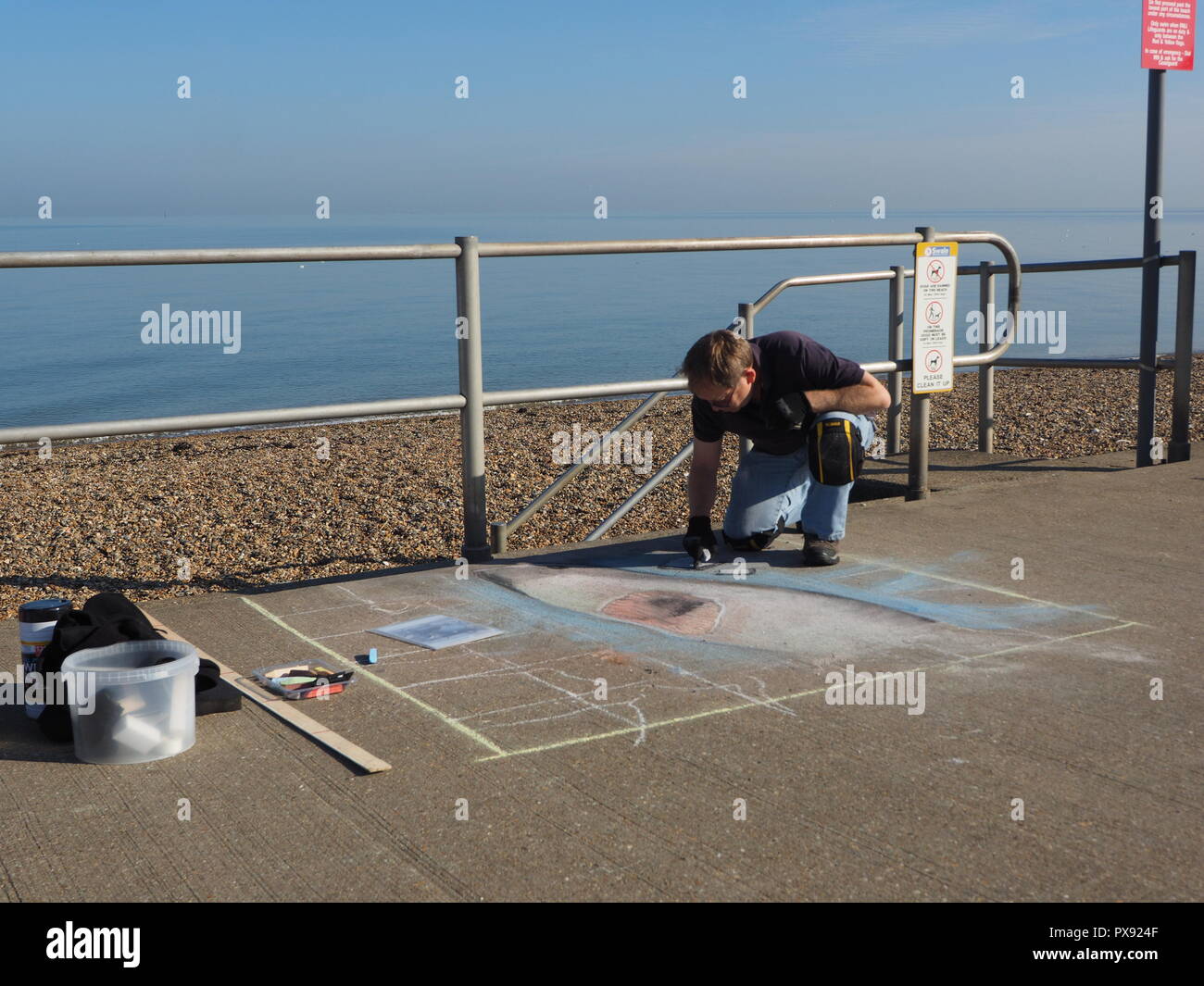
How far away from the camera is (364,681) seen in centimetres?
351

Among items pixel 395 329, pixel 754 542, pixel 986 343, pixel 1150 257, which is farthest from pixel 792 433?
pixel 395 329

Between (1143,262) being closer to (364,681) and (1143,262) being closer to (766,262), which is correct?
(364,681)

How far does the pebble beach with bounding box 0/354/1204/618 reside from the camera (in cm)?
730

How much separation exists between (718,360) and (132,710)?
234 cm

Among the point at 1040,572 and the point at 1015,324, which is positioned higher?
the point at 1015,324

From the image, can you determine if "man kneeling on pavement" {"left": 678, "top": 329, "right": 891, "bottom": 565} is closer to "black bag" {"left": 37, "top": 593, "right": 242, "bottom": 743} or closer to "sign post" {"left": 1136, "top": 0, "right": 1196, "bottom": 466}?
"black bag" {"left": 37, "top": 593, "right": 242, "bottom": 743}

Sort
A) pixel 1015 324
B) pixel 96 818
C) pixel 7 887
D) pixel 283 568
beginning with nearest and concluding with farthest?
pixel 7 887 < pixel 96 818 < pixel 1015 324 < pixel 283 568

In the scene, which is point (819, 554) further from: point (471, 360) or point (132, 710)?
point (132, 710)

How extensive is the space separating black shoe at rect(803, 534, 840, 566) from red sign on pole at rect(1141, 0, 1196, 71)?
4030 mm

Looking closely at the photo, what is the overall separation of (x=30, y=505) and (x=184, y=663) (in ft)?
21.4

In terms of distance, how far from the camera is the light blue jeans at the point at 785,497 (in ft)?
16.0

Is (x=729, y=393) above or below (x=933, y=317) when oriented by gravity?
below

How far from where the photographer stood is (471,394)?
4762mm
